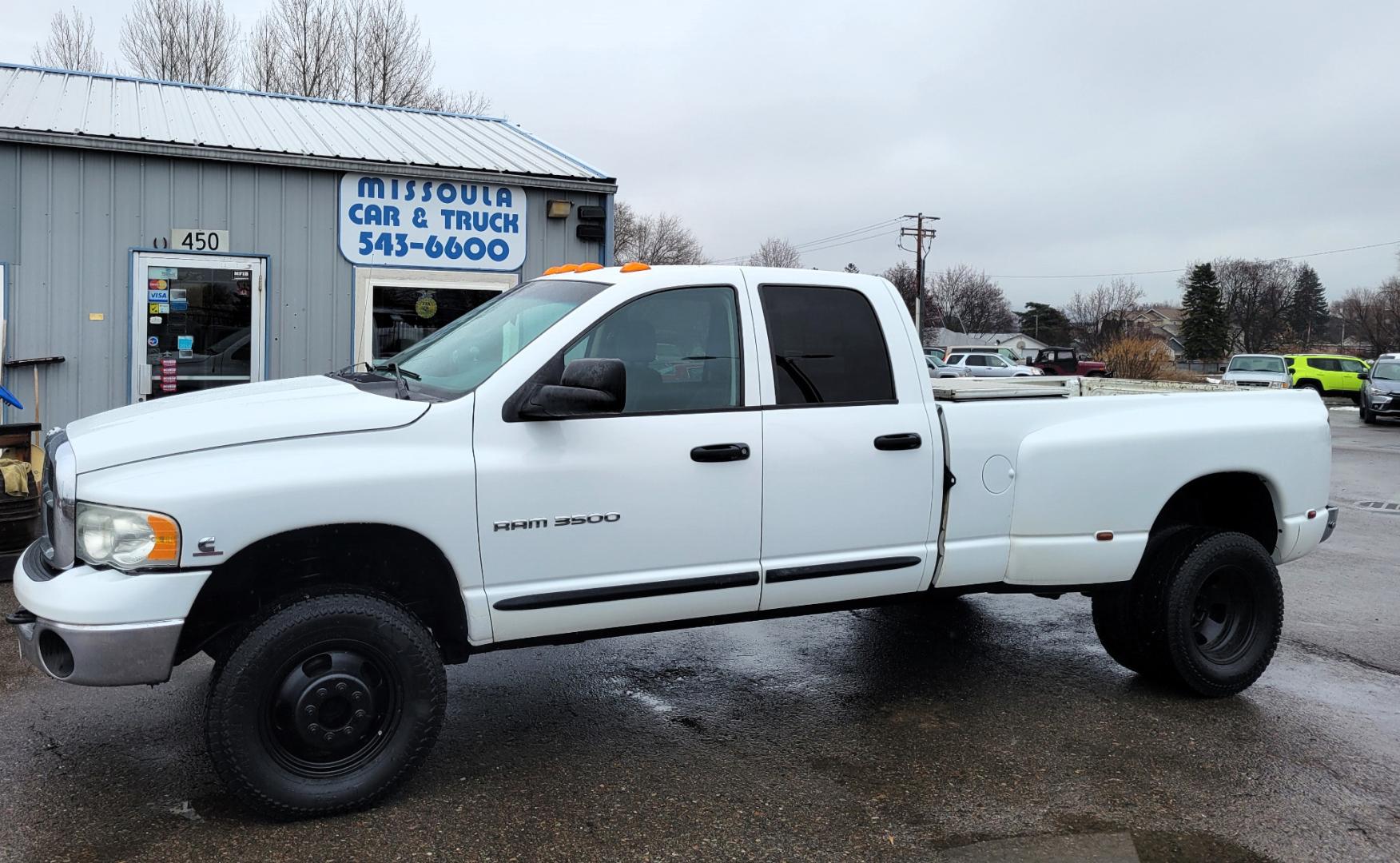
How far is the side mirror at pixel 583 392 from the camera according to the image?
3754mm

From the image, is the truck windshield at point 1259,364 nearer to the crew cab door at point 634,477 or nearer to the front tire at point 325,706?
the crew cab door at point 634,477

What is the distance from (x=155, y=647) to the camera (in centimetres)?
343

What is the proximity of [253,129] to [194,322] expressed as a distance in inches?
80.3

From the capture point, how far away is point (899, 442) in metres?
4.47

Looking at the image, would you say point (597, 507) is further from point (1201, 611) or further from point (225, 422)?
point (1201, 611)

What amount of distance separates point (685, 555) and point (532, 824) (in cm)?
108

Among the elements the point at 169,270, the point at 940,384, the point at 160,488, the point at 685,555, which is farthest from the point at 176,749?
the point at 169,270

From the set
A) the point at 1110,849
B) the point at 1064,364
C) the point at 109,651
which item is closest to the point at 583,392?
the point at 109,651

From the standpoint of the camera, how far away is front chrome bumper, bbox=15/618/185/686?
336 cm

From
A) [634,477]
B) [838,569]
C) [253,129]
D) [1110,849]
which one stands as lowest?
[1110,849]

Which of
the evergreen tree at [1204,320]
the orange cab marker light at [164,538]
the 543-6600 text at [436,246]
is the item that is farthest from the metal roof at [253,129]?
the evergreen tree at [1204,320]

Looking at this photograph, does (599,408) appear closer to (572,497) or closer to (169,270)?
(572,497)

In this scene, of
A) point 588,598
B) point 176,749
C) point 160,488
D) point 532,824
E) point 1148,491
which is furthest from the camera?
point 1148,491

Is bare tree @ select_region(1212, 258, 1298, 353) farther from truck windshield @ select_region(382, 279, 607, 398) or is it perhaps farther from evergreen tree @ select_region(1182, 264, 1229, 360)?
truck windshield @ select_region(382, 279, 607, 398)
